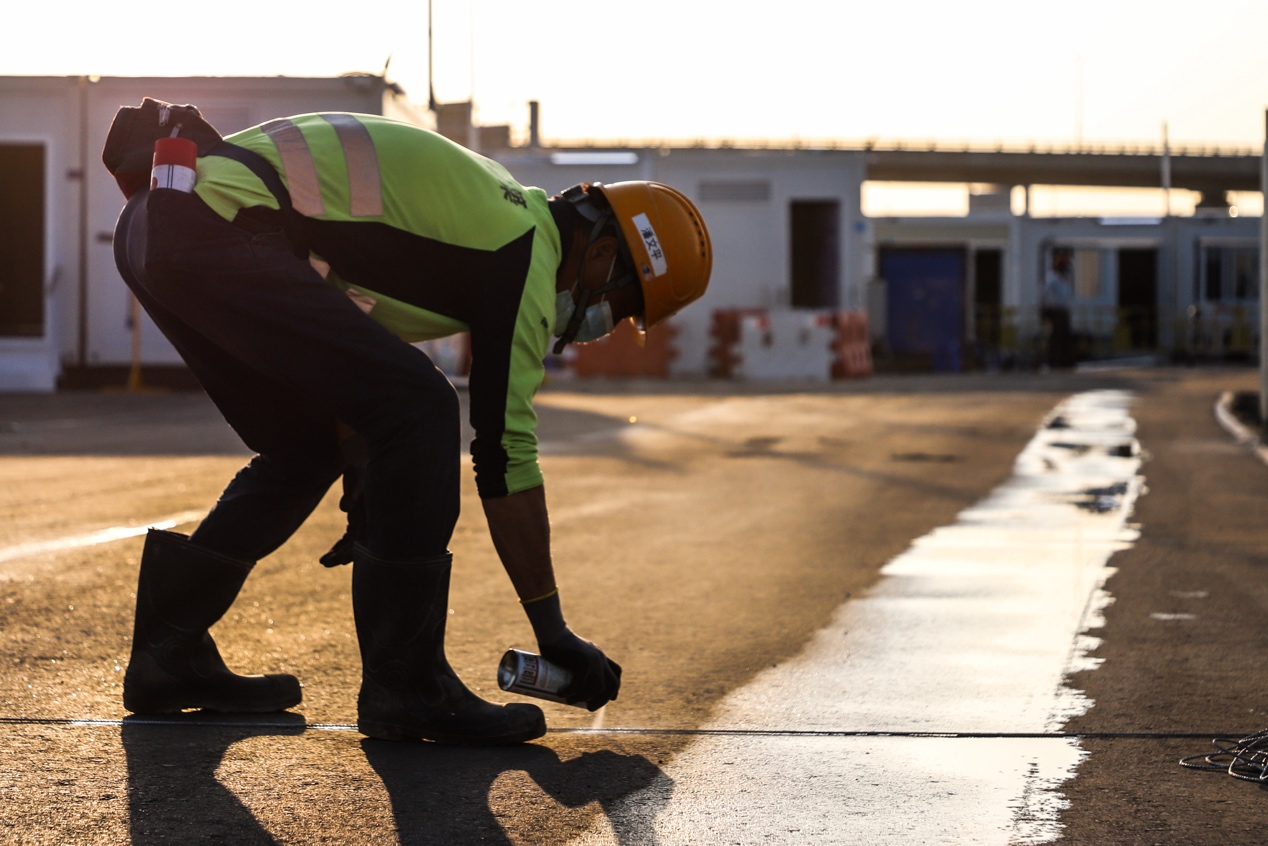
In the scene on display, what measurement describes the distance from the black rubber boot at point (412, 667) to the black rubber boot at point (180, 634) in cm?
42

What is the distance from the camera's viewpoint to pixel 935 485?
10312mm

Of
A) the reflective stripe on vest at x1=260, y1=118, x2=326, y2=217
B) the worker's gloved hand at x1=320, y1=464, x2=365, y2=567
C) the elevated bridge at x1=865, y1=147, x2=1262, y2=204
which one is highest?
the elevated bridge at x1=865, y1=147, x2=1262, y2=204

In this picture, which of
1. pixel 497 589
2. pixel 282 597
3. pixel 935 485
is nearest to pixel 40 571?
pixel 282 597

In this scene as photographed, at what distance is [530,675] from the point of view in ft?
12.0

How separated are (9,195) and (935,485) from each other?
62.1 ft

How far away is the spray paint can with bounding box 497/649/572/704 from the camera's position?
364 centimetres

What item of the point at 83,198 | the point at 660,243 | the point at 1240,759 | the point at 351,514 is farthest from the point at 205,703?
the point at 83,198

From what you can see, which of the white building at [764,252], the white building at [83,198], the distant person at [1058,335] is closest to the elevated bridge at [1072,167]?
the white building at [764,252]

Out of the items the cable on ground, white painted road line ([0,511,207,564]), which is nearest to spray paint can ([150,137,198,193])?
the cable on ground

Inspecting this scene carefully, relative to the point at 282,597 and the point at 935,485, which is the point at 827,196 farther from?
the point at 282,597

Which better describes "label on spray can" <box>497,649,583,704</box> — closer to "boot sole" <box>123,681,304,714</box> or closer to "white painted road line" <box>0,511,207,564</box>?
"boot sole" <box>123,681,304,714</box>

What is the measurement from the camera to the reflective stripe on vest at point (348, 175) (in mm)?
3561

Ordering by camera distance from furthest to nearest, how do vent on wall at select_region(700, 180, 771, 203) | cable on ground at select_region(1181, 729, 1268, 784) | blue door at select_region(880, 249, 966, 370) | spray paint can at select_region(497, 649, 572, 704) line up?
blue door at select_region(880, 249, 966, 370), vent on wall at select_region(700, 180, 771, 203), spray paint can at select_region(497, 649, 572, 704), cable on ground at select_region(1181, 729, 1268, 784)

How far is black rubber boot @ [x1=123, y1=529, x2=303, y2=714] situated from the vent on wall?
3150 cm
